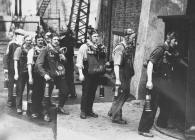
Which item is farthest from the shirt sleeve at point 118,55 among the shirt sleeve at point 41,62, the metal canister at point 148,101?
the shirt sleeve at point 41,62

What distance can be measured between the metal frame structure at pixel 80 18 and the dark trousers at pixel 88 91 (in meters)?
20.5

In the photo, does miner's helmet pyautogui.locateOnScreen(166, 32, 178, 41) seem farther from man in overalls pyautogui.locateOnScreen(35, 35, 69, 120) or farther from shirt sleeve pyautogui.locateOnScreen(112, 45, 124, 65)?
man in overalls pyautogui.locateOnScreen(35, 35, 69, 120)

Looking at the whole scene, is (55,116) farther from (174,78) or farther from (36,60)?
(174,78)

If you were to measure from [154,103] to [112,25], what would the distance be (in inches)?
338

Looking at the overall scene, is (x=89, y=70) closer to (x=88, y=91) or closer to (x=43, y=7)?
(x=88, y=91)

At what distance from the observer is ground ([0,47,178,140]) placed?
7594 mm

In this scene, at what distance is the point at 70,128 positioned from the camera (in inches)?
319

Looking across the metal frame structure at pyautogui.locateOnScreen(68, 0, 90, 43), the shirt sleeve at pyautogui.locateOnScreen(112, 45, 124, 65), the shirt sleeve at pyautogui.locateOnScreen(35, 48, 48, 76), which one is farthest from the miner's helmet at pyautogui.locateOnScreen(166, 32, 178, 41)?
the metal frame structure at pyautogui.locateOnScreen(68, 0, 90, 43)

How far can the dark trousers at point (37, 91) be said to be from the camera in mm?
8977

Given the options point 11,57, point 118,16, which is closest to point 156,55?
point 11,57

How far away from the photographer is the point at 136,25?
12.6 meters

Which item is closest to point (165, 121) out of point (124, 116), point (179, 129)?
point (179, 129)

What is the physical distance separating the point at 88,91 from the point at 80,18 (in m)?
24.4

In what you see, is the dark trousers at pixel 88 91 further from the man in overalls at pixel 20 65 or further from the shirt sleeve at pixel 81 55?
the man in overalls at pixel 20 65
